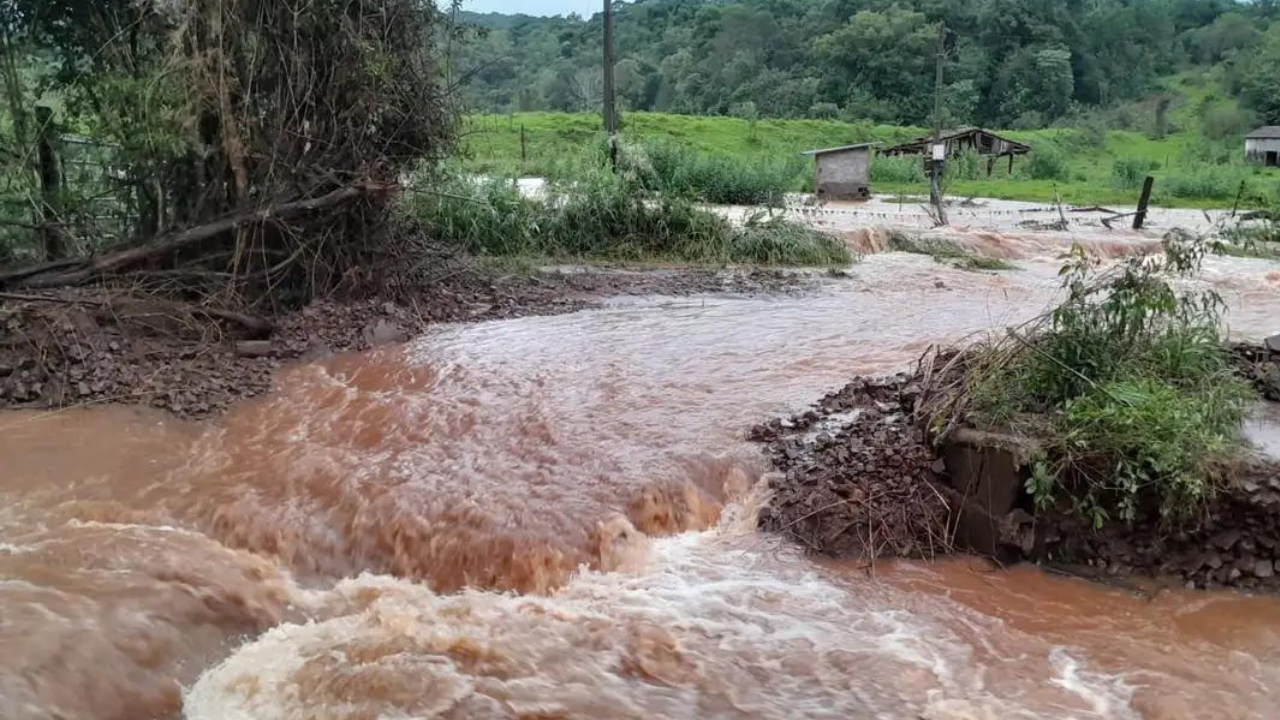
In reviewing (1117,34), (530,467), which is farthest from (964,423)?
(1117,34)

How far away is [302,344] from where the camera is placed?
887 cm

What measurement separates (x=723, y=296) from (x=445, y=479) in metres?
6.54

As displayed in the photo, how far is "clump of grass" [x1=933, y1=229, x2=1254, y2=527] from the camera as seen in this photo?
16.8 ft

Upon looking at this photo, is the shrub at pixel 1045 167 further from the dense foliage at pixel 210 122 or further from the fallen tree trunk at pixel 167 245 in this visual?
the fallen tree trunk at pixel 167 245

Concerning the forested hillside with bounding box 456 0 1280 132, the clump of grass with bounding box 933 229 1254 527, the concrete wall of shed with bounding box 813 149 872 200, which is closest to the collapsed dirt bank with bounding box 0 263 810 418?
the clump of grass with bounding box 933 229 1254 527

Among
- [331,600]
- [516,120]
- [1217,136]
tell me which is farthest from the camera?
[1217,136]

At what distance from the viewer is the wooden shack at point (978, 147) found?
112 ft

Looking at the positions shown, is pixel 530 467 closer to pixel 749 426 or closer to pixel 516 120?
pixel 749 426

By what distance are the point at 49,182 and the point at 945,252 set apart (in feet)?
40.9

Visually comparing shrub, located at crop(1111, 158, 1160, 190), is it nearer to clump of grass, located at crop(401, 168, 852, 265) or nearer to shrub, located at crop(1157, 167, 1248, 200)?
shrub, located at crop(1157, 167, 1248, 200)

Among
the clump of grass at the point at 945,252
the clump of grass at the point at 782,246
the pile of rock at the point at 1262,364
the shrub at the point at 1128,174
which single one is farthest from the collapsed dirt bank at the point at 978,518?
the shrub at the point at 1128,174

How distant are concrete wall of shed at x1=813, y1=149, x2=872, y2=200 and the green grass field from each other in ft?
5.74

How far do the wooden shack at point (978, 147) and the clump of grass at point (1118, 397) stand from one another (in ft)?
93.5

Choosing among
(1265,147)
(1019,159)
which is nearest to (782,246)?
(1019,159)
